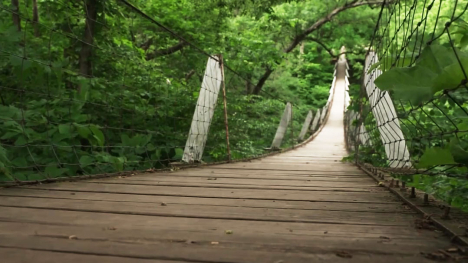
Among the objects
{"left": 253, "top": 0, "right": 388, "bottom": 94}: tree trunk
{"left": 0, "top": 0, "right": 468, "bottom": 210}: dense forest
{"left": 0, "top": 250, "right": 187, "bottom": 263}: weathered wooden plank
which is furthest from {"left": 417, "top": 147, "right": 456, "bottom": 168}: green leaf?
{"left": 253, "top": 0, "right": 388, "bottom": 94}: tree trunk

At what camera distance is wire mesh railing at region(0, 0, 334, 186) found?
7.54 ft

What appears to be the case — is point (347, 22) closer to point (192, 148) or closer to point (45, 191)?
point (192, 148)

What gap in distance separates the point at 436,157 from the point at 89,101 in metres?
2.57

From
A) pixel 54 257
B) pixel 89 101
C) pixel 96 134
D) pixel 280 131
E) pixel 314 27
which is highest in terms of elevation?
pixel 314 27

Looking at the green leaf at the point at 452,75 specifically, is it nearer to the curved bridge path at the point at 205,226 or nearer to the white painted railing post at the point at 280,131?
the curved bridge path at the point at 205,226

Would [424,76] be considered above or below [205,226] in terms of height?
above

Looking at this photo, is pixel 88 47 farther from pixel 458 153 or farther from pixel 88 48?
pixel 458 153

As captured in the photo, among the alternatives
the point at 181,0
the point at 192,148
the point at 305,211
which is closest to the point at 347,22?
the point at 181,0

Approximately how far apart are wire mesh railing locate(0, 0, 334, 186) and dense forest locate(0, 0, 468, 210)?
0.01 metres

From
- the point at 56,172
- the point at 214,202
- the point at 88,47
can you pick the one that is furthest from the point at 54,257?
the point at 88,47

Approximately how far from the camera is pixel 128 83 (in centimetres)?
399

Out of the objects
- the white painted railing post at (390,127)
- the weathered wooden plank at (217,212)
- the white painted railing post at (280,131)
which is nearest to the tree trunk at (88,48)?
the weathered wooden plank at (217,212)

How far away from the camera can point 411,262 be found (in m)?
0.85

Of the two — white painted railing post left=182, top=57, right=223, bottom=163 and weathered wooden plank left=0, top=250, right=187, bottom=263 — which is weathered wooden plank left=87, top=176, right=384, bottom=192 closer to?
white painted railing post left=182, top=57, right=223, bottom=163
